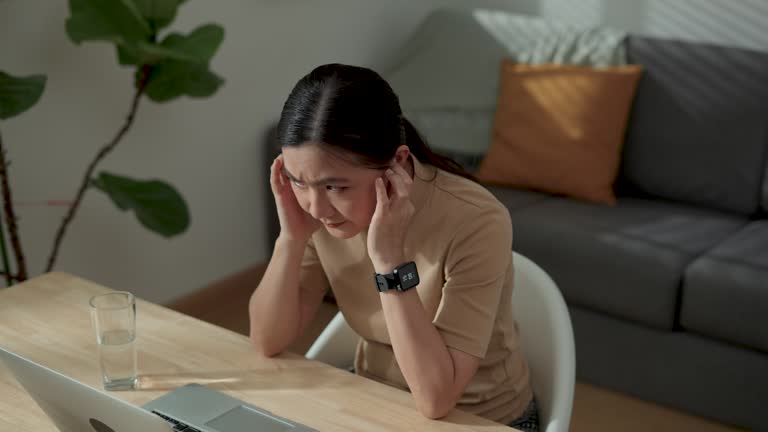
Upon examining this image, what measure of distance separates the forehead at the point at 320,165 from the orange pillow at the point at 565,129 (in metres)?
1.75

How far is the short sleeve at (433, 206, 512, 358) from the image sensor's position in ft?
4.57

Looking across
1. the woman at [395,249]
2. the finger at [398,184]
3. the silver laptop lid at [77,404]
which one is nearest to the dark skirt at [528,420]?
the woman at [395,249]

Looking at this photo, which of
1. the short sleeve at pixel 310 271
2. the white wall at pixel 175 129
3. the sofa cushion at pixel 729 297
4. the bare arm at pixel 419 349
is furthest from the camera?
the white wall at pixel 175 129

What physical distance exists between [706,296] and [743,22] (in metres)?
1.17

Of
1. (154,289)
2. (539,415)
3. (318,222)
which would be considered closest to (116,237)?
(154,289)

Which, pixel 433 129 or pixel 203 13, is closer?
pixel 203 13

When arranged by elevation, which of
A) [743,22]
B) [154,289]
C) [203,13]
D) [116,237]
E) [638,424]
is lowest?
[638,424]

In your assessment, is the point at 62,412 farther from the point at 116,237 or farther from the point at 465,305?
the point at 116,237

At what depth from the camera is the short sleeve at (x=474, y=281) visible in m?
1.39

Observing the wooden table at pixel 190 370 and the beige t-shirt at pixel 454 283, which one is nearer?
the wooden table at pixel 190 370

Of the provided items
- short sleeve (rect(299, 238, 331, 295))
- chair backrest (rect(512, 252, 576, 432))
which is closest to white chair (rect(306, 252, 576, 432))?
chair backrest (rect(512, 252, 576, 432))

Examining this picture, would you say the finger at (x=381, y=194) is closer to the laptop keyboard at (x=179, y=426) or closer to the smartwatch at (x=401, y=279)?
the smartwatch at (x=401, y=279)

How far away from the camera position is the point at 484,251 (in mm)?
1414

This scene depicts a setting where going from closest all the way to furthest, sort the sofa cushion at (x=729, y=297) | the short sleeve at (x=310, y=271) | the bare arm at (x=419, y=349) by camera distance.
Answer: the bare arm at (x=419, y=349) → the short sleeve at (x=310, y=271) → the sofa cushion at (x=729, y=297)
